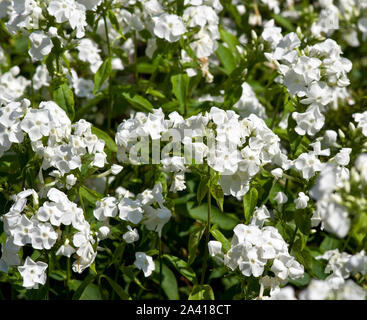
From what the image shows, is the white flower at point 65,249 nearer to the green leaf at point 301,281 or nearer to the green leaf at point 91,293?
the green leaf at point 91,293

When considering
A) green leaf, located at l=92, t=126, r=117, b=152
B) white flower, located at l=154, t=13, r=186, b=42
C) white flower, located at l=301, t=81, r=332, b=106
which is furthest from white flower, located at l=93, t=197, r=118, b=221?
white flower, located at l=301, t=81, r=332, b=106

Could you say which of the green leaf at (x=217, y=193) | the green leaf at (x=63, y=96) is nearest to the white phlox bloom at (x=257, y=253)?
the green leaf at (x=217, y=193)

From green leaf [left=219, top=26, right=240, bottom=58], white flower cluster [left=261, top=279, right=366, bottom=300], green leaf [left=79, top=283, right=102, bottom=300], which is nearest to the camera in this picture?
white flower cluster [left=261, top=279, right=366, bottom=300]

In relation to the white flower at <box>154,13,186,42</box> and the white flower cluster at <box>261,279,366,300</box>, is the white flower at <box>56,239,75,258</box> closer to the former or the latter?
the white flower cluster at <box>261,279,366,300</box>

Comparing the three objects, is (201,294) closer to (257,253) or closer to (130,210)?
(257,253)

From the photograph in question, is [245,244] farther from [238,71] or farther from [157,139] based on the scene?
[238,71]

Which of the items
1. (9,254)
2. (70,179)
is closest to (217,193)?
(70,179)
